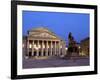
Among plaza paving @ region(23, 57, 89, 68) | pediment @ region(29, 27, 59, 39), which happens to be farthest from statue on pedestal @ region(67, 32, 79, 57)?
pediment @ region(29, 27, 59, 39)

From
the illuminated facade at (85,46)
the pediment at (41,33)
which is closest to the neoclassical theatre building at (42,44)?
the pediment at (41,33)

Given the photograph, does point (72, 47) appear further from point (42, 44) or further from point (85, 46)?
point (42, 44)

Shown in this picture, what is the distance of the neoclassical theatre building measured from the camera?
1992mm

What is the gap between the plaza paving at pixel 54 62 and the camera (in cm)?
198

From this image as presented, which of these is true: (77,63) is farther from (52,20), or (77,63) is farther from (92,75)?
(52,20)

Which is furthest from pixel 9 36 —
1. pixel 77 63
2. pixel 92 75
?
pixel 92 75

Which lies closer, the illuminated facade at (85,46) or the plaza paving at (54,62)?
the plaza paving at (54,62)

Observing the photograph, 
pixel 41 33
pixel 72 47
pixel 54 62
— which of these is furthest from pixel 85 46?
pixel 41 33

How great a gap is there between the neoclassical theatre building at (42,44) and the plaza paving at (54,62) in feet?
0.16

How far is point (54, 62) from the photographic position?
6.77 ft

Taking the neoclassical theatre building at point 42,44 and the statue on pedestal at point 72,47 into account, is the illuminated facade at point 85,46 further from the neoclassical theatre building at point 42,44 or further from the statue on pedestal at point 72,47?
the neoclassical theatre building at point 42,44

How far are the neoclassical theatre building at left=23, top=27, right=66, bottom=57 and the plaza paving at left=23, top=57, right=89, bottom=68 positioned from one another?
0.05 m

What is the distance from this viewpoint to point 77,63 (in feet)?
7.03

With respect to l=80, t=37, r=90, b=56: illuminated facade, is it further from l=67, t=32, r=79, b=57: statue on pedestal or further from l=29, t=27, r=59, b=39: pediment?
l=29, t=27, r=59, b=39: pediment
